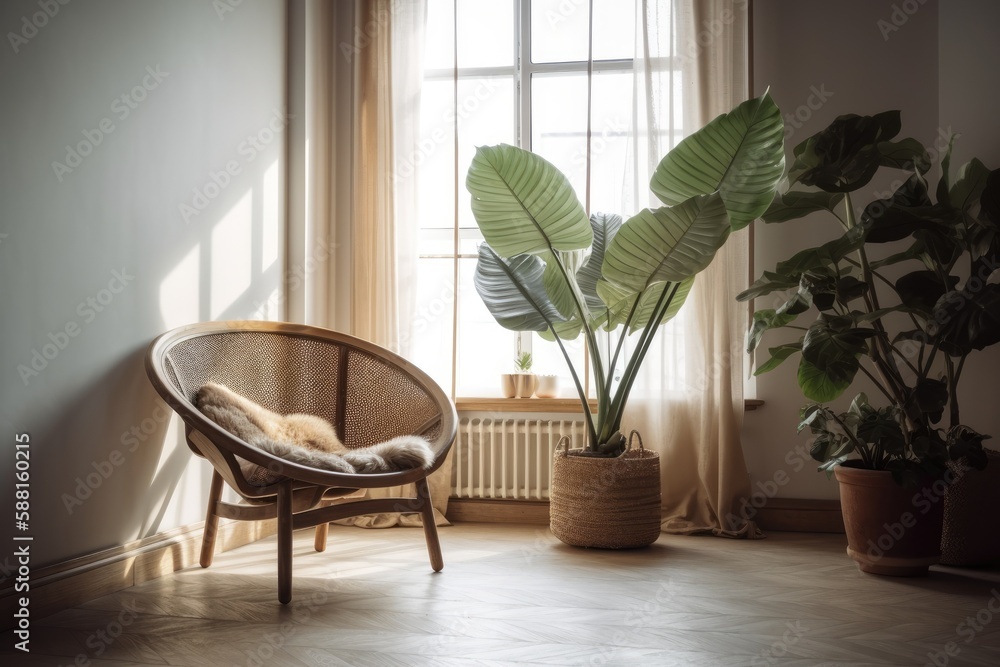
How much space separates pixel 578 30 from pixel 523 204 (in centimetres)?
120

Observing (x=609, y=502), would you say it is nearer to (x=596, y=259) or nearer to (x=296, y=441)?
(x=596, y=259)

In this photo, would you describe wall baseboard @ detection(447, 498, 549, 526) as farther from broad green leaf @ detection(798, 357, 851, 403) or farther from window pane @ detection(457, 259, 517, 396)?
broad green leaf @ detection(798, 357, 851, 403)

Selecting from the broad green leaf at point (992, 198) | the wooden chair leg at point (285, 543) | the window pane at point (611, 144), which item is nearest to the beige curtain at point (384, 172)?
the window pane at point (611, 144)

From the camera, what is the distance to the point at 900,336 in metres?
2.57

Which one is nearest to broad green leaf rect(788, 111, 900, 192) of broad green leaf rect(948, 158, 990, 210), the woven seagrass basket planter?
broad green leaf rect(948, 158, 990, 210)

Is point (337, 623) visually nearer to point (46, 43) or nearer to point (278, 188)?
point (46, 43)

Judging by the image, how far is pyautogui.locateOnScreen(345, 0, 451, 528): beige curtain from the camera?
3.46 m

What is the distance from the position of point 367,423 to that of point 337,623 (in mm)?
909

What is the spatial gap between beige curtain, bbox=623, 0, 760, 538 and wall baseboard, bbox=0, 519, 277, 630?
1.70 m

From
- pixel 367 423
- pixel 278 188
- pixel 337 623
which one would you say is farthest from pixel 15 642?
pixel 278 188

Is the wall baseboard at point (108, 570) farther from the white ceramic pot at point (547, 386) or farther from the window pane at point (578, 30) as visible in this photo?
the window pane at point (578, 30)

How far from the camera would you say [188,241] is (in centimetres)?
271

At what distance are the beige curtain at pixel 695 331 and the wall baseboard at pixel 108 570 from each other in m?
1.70

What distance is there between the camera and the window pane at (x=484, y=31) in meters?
3.67
